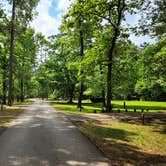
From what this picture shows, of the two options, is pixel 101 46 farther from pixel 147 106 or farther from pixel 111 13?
pixel 147 106

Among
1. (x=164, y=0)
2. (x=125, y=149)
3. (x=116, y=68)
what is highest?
(x=164, y=0)

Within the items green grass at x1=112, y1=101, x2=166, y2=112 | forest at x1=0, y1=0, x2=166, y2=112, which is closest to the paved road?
forest at x1=0, y1=0, x2=166, y2=112

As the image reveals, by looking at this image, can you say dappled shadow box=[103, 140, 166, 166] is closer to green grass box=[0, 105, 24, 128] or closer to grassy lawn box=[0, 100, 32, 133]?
grassy lawn box=[0, 100, 32, 133]

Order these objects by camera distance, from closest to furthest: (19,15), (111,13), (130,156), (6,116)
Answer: (130,156), (6,116), (111,13), (19,15)

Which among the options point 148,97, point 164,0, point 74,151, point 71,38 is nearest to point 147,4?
point 164,0

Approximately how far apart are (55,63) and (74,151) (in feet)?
147

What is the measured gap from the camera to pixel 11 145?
9617 millimetres

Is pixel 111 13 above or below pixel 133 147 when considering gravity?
above

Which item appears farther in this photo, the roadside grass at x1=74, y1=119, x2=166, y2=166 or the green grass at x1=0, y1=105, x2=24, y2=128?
the green grass at x1=0, y1=105, x2=24, y2=128

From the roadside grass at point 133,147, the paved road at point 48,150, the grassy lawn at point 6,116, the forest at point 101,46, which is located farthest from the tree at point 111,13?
the paved road at point 48,150

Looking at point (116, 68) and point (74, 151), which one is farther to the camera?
point (116, 68)

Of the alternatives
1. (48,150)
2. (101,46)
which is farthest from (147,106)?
(48,150)

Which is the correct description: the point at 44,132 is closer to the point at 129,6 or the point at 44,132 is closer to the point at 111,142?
the point at 111,142

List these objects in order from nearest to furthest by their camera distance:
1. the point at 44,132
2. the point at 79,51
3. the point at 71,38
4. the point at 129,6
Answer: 1. the point at 44,132
2. the point at 129,6
3. the point at 71,38
4. the point at 79,51
